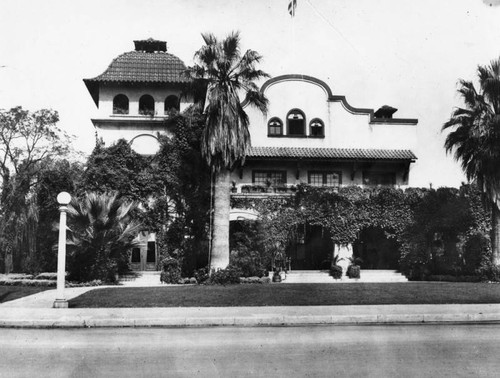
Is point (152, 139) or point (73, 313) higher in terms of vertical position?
point (152, 139)

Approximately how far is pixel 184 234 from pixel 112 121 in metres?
8.94

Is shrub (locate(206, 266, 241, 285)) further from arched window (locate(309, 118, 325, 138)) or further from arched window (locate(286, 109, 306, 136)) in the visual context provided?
arched window (locate(309, 118, 325, 138))

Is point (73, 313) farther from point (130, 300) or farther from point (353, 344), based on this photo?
point (353, 344)

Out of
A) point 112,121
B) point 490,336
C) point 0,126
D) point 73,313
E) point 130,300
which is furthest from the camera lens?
point 0,126

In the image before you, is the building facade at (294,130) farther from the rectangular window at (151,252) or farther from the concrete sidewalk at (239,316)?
the concrete sidewalk at (239,316)

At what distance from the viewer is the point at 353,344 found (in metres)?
8.78

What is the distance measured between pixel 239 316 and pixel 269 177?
58.4 ft

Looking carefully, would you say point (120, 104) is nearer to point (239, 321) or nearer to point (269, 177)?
point (269, 177)

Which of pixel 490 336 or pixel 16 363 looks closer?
pixel 16 363

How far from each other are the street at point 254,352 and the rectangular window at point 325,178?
18941 millimetres

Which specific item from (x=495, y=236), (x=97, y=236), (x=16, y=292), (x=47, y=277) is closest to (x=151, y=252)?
(x=47, y=277)

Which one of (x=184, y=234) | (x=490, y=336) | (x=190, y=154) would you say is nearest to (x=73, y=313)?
(x=490, y=336)

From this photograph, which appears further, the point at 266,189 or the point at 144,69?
the point at 144,69

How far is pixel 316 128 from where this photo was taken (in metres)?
Result: 30.3
